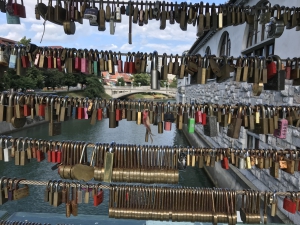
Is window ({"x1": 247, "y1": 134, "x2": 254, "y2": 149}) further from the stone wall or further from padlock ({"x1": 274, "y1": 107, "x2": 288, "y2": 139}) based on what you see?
padlock ({"x1": 274, "y1": 107, "x2": 288, "y2": 139})

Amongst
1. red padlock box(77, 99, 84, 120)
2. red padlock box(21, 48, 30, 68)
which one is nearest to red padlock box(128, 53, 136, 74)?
red padlock box(77, 99, 84, 120)

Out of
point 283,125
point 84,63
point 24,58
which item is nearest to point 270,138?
point 283,125

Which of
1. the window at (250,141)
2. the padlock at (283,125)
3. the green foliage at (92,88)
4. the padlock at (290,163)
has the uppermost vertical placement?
the green foliage at (92,88)

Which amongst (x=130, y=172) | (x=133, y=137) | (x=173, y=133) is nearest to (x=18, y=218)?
(x=130, y=172)

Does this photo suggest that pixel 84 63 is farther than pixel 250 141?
No

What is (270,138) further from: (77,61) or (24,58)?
(24,58)

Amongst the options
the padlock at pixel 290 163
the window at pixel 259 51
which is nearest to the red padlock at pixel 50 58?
the padlock at pixel 290 163

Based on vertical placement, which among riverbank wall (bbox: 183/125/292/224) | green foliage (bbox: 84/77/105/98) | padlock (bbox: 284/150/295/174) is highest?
green foliage (bbox: 84/77/105/98)

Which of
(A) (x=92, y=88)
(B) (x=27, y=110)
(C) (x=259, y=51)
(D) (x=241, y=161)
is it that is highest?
(A) (x=92, y=88)

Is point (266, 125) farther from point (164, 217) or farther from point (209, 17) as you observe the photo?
point (164, 217)

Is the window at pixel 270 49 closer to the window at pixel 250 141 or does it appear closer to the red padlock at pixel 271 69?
the window at pixel 250 141

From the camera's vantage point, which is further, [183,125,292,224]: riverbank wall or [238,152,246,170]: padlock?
[183,125,292,224]: riverbank wall

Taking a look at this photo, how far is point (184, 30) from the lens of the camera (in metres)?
2.63

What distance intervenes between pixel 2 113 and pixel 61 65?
0.73 m
